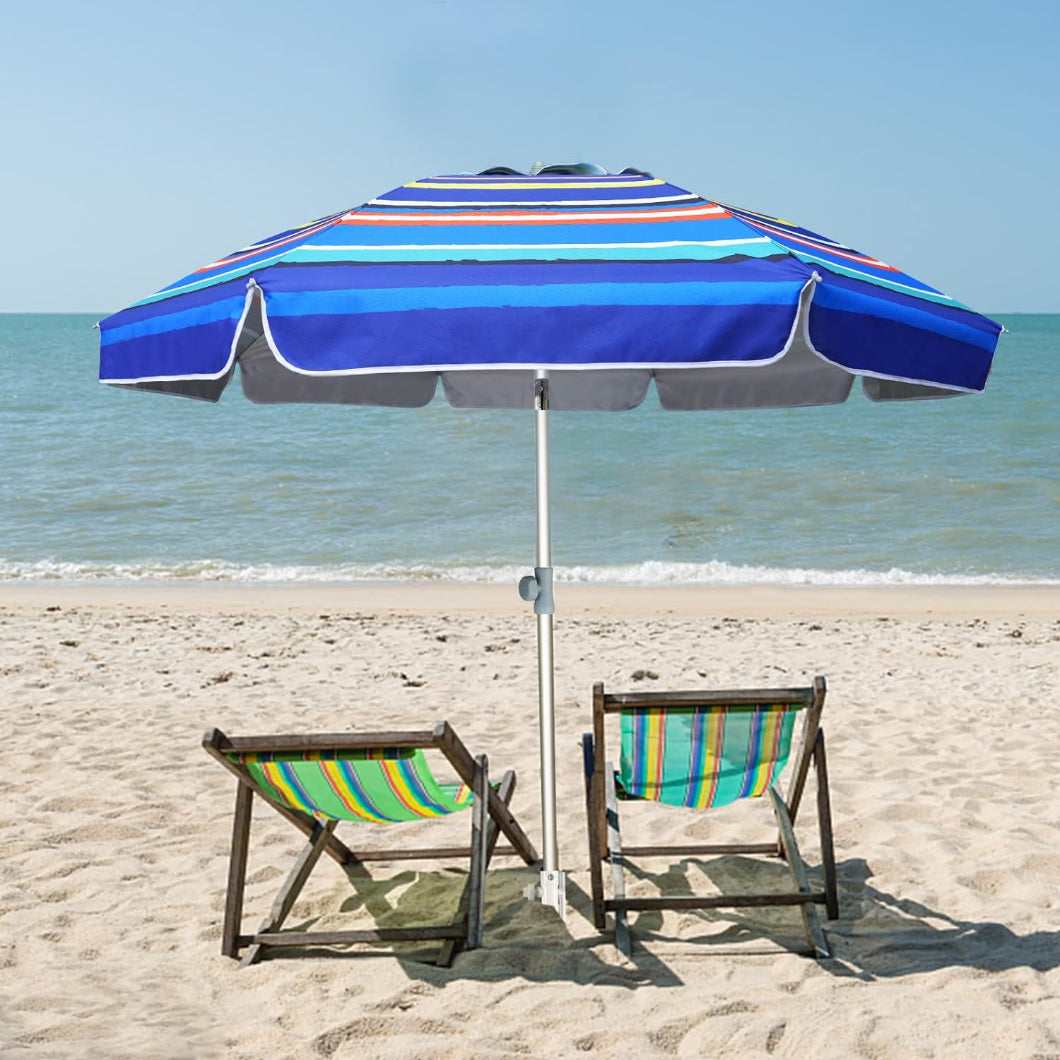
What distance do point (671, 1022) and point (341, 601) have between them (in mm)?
8309

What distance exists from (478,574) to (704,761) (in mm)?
9169

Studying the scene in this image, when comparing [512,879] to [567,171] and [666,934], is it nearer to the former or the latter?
[666,934]

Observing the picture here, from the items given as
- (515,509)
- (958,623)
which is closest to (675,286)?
(958,623)

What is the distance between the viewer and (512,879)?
3.96 metres

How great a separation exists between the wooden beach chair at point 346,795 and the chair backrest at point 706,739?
1.36ft

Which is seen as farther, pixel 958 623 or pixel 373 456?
pixel 373 456

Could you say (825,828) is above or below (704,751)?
below

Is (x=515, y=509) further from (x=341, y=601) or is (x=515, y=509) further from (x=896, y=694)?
(x=896, y=694)

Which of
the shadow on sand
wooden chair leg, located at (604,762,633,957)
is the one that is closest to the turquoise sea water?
the shadow on sand

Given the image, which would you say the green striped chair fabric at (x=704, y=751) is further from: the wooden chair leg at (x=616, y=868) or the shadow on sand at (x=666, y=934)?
the shadow on sand at (x=666, y=934)

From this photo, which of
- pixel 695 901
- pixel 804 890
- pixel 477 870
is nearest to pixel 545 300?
pixel 477 870

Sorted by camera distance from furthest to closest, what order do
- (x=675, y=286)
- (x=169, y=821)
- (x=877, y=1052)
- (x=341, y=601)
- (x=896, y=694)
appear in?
(x=341, y=601) < (x=896, y=694) < (x=169, y=821) < (x=877, y=1052) < (x=675, y=286)

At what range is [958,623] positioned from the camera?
9562mm

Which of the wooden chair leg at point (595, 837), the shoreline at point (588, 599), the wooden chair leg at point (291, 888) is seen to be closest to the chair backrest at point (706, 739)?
the wooden chair leg at point (595, 837)
